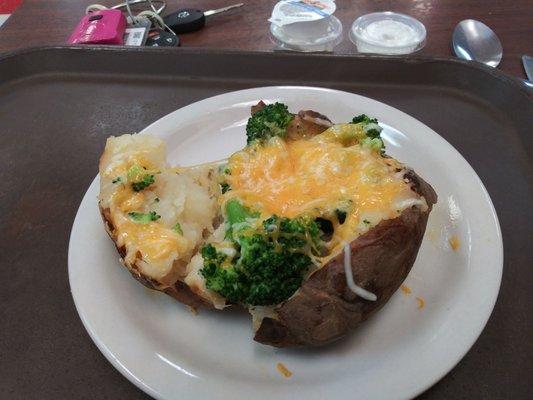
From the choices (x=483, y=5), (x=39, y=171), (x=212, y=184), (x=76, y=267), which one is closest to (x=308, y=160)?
(x=212, y=184)

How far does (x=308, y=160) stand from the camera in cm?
120

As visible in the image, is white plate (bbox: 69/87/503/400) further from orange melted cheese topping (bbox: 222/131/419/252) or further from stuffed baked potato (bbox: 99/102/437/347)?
orange melted cheese topping (bbox: 222/131/419/252)

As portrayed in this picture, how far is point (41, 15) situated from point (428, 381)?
2.54m

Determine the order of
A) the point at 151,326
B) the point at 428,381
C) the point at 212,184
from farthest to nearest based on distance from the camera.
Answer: the point at 212,184 < the point at 151,326 < the point at 428,381

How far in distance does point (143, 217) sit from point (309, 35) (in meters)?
1.31

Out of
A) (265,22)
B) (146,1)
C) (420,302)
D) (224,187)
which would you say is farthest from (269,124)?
(146,1)

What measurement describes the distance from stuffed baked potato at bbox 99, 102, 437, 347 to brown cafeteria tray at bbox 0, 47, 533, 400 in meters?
0.29

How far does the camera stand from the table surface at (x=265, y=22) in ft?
6.93

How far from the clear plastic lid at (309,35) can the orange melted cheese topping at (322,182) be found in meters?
0.96

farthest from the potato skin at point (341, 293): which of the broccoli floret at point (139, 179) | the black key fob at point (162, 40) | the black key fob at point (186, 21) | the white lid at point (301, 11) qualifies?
the black key fob at point (186, 21)

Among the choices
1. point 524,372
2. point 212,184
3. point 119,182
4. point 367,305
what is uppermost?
point 119,182

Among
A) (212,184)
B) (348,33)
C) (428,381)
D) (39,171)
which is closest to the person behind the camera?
(428,381)

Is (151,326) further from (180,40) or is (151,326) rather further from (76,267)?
(180,40)

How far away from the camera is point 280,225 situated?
1.03m
